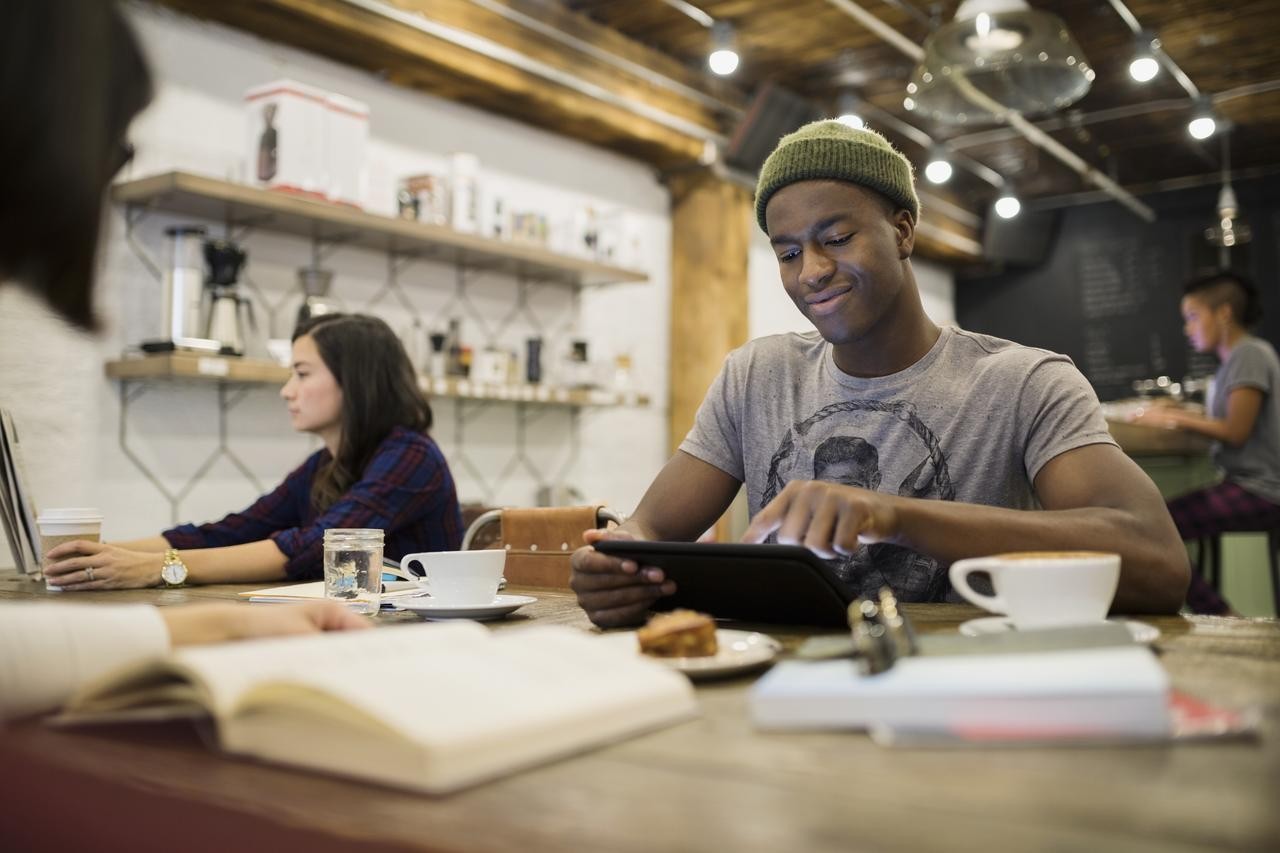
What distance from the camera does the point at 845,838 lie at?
50cm

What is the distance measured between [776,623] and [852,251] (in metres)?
0.77

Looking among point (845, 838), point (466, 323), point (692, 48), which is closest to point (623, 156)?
point (692, 48)

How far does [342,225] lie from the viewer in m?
3.76

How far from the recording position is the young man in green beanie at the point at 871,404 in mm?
1667

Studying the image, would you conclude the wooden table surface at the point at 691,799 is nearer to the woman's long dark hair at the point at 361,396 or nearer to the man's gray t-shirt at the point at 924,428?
the man's gray t-shirt at the point at 924,428

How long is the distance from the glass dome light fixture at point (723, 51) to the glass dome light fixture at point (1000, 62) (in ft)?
2.77

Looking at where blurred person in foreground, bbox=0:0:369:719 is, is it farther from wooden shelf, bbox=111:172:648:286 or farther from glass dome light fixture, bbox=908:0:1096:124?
glass dome light fixture, bbox=908:0:1096:124

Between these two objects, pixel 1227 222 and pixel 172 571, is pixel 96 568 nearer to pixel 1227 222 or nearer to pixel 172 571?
pixel 172 571

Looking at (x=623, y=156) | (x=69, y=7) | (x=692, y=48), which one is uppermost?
(x=692, y=48)

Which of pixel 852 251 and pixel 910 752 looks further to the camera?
pixel 852 251

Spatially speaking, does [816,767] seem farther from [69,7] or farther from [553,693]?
[69,7]

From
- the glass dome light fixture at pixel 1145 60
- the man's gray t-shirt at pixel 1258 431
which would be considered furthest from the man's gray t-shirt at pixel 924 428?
the glass dome light fixture at pixel 1145 60

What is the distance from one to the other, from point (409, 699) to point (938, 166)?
5.79 m

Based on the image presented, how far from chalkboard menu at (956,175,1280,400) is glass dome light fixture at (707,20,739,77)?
4.20 m
